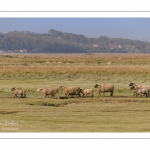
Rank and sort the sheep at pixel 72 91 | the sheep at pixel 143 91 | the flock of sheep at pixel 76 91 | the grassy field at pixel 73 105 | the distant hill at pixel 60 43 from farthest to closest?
1. the distant hill at pixel 60 43
2. the sheep at pixel 143 91
3. the sheep at pixel 72 91
4. the flock of sheep at pixel 76 91
5. the grassy field at pixel 73 105

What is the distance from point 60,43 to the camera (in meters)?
64.4

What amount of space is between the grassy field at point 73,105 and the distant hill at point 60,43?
2986 millimetres

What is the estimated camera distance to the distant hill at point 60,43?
3994 cm

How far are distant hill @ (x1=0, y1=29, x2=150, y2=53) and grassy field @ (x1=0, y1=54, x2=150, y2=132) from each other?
2.99 meters

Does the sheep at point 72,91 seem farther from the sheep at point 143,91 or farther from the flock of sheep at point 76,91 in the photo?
the sheep at point 143,91

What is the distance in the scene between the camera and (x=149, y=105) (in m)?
26.9

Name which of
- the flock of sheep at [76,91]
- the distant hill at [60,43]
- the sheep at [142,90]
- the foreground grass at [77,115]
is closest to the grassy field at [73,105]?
the foreground grass at [77,115]

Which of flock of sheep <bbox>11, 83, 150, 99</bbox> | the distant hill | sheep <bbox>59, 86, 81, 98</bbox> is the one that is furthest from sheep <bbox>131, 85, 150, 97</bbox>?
the distant hill

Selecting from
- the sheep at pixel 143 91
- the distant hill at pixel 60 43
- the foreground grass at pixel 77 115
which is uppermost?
the distant hill at pixel 60 43

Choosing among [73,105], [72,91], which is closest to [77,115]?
[73,105]

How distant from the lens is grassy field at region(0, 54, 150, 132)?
21.2m
